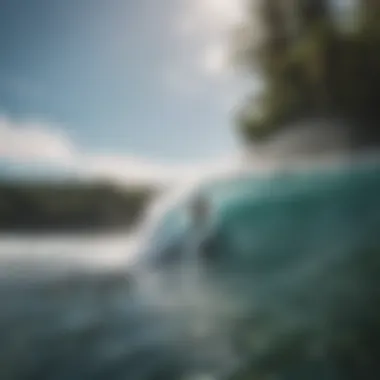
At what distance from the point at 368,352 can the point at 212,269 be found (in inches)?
12.1

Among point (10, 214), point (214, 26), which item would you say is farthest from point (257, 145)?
point (10, 214)

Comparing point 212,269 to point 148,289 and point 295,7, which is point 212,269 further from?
point 295,7

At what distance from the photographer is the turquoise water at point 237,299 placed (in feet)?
3.61

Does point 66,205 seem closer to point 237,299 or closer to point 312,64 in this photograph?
point 237,299

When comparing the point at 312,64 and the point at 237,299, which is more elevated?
the point at 312,64

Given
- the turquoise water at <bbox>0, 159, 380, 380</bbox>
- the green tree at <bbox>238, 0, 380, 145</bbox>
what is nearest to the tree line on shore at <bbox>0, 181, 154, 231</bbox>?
the turquoise water at <bbox>0, 159, 380, 380</bbox>

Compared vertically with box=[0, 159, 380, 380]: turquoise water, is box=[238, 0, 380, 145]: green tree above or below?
above

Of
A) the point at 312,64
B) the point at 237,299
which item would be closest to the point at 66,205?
the point at 237,299

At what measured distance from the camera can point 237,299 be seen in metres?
1.11

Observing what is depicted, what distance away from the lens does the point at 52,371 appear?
1100 millimetres

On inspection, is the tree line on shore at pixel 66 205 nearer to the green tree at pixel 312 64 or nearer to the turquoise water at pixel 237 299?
the turquoise water at pixel 237 299

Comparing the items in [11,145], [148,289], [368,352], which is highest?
[11,145]

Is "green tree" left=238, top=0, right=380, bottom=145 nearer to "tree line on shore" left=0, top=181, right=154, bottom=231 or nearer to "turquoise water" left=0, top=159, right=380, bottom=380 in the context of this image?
"turquoise water" left=0, top=159, right=380, bottom=380

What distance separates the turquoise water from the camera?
1.10 m
